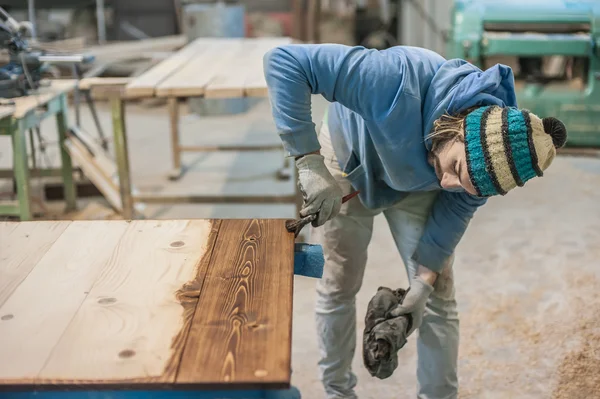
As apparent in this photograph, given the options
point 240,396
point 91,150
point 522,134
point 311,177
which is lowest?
point 91,150

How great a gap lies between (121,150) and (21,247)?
173cm

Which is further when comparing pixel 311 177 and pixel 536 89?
pixel 536 89

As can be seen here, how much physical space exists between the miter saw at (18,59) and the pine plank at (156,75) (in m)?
0.29

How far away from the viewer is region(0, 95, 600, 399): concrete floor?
230 centimetres

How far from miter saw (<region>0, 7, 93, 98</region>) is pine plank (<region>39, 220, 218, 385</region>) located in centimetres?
162

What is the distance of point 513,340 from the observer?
252 centimetres

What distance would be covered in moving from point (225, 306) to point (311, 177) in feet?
1.63

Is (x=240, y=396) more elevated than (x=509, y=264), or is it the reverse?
(x=240, y=396)

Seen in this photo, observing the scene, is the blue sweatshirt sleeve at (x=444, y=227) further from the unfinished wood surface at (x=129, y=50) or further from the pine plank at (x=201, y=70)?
the unfinished wood surface at (x=129, y=50)

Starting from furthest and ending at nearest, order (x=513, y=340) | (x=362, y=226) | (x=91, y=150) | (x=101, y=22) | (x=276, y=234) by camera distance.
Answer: (x=101, y=22), (x=91, y=150), (x=513, y=340), (x=362, y=226), (x=276, y=234)

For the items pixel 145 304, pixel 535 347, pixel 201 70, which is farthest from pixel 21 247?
pixel 201 70

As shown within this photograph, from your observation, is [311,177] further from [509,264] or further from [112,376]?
[509,264]

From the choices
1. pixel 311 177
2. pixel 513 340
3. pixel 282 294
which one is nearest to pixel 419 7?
pixel 513 340

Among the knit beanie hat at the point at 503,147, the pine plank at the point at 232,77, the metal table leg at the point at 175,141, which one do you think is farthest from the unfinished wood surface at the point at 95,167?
the knit beanie hat at the point at 503,147
